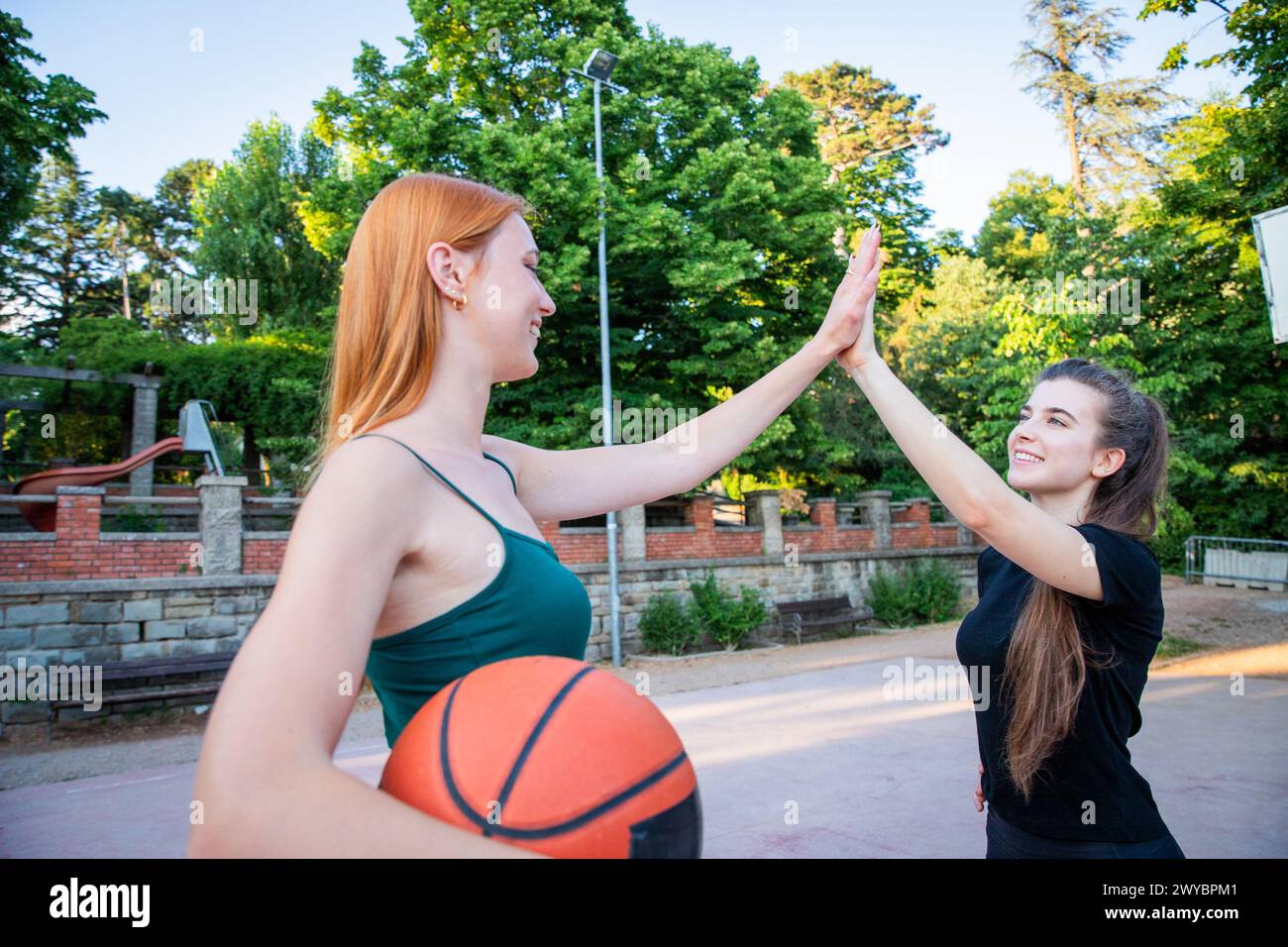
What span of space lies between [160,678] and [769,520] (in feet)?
39.9

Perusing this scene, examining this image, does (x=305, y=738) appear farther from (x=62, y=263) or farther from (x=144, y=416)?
(x=62, y=263)

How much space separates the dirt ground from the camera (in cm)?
1077

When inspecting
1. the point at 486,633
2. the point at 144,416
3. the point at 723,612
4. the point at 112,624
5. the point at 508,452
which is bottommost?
the point at 723,612

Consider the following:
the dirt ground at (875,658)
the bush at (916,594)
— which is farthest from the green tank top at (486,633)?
the bush at (916,594)

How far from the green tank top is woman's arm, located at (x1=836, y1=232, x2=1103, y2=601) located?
38.3 inches

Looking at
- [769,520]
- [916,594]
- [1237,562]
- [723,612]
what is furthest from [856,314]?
[1237,562]

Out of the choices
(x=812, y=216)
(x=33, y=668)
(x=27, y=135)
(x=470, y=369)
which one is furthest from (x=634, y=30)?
(x=470, y=369)

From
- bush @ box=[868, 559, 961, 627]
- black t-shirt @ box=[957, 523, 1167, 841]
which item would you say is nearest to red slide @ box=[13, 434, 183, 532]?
black t-shirt @ box=[957, 523, 1167, 841]

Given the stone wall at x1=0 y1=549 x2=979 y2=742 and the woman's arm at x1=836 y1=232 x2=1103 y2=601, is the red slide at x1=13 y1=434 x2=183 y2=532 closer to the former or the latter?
the stone wall at x1=0 y1=549 x2=979 y2=742

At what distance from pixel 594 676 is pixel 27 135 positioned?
55.5ft

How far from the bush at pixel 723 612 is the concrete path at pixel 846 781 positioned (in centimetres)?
483

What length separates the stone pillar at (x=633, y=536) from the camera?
1678 centimetres

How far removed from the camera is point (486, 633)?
1416 millimetres
